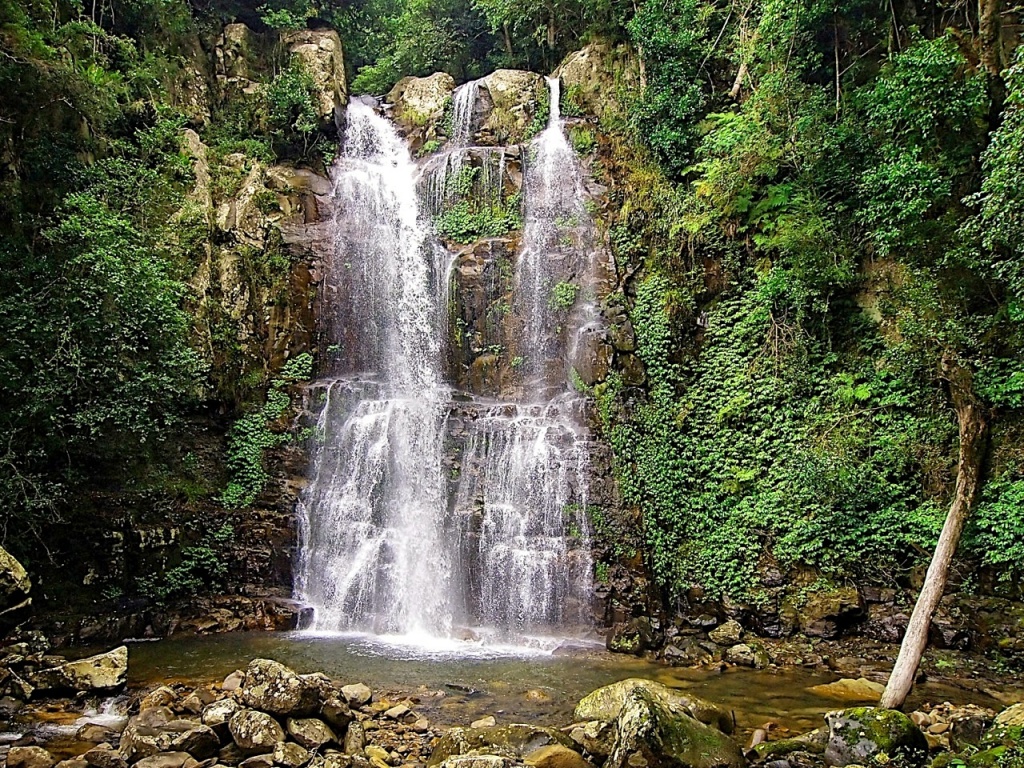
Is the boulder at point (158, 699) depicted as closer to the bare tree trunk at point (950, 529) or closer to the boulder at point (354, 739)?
the boulder at point (354, 739)

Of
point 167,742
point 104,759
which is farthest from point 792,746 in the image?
point 104,759

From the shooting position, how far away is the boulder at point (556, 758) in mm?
6609

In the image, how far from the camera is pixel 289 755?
662cm

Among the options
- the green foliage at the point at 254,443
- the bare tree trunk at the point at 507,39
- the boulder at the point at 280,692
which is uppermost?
the bare tree trunk at the point at 507,39

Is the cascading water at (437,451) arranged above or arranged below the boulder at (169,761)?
above

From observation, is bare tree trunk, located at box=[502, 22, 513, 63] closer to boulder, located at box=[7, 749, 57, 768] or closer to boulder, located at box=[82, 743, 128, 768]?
boulder, located at box=[82, 743, 128, 768]

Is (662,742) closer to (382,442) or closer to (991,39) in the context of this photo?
(382,442)

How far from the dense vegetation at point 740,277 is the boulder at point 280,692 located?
6.58 meters

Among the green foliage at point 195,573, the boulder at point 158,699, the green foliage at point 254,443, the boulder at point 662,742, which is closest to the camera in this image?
the boulder at point 662,742

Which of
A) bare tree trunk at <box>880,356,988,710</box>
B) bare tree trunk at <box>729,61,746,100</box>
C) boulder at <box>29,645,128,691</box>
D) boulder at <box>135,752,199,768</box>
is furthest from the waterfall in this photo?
boulder at <box>135,752,199,768</box>

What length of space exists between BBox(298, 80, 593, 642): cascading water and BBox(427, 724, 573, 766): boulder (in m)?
6.05

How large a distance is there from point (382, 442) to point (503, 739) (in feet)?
31.6

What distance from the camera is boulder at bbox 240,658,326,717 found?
23.6ft

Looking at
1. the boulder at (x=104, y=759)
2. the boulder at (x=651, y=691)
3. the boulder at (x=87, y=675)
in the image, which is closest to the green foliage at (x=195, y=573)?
the boulder at (x=87, y=675)
